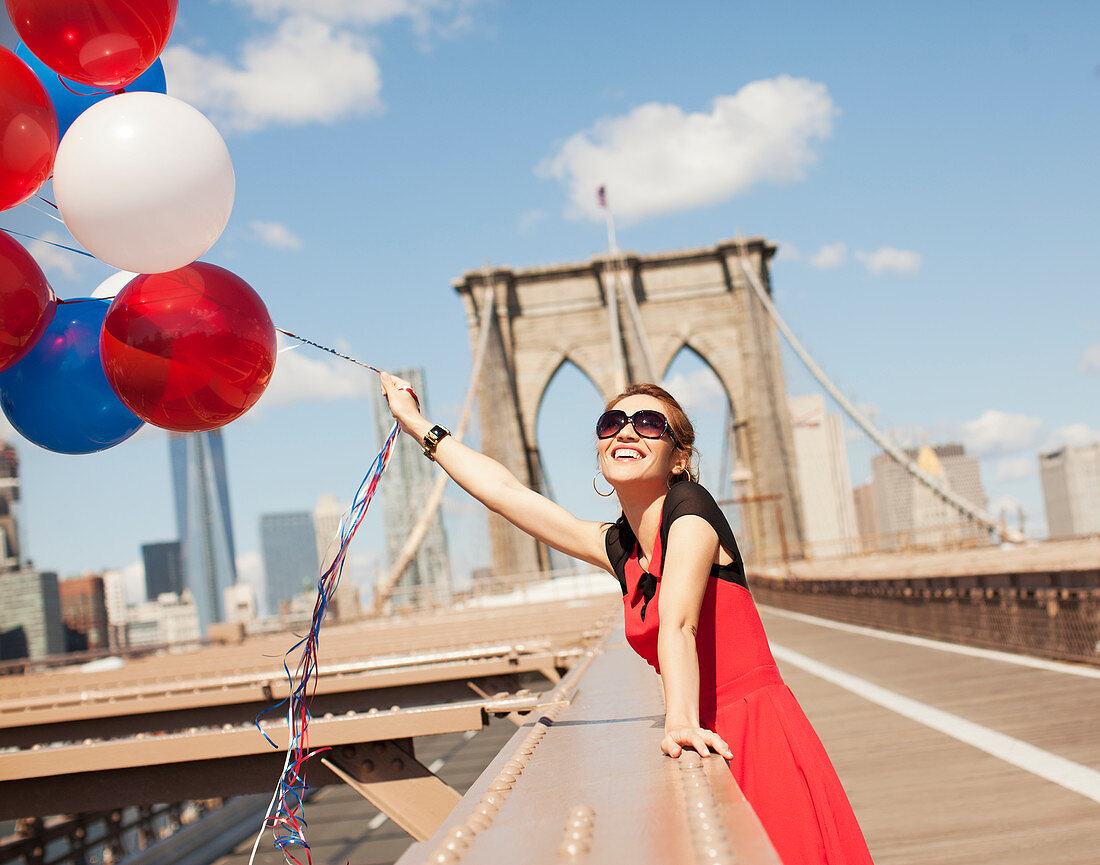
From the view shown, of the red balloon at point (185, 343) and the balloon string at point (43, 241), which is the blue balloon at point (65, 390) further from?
the red balloon at point (185, 343)

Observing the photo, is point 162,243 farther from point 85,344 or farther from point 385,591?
point 385,591

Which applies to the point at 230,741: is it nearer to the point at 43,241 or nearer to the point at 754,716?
the point at 43,241

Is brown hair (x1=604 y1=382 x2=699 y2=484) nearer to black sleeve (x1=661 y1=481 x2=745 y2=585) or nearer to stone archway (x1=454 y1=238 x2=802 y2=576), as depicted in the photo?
black sleeve (x1=661 y1=481 x2=745 y2=585)

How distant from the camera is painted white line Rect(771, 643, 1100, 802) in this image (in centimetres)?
368

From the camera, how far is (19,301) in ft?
8.41

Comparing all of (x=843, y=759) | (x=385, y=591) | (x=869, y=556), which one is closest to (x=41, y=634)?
(x=385, y=591)

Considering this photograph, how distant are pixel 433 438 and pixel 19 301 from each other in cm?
121

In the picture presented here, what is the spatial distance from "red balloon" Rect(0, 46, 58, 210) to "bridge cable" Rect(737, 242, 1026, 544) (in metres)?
27.5

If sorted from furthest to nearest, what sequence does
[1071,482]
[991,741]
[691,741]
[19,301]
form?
1. [1071,482]
2. [991,741]
3. [19,301]
4. [691,741]

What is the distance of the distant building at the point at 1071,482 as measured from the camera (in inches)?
5748

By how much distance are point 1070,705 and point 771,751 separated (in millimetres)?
4287

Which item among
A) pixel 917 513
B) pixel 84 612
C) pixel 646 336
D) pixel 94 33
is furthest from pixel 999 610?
pixel 84 612

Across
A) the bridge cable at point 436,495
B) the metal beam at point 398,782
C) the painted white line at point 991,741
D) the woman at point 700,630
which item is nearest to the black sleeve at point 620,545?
the woman at point 700,630

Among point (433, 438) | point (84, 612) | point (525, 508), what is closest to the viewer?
point (525, 508)
